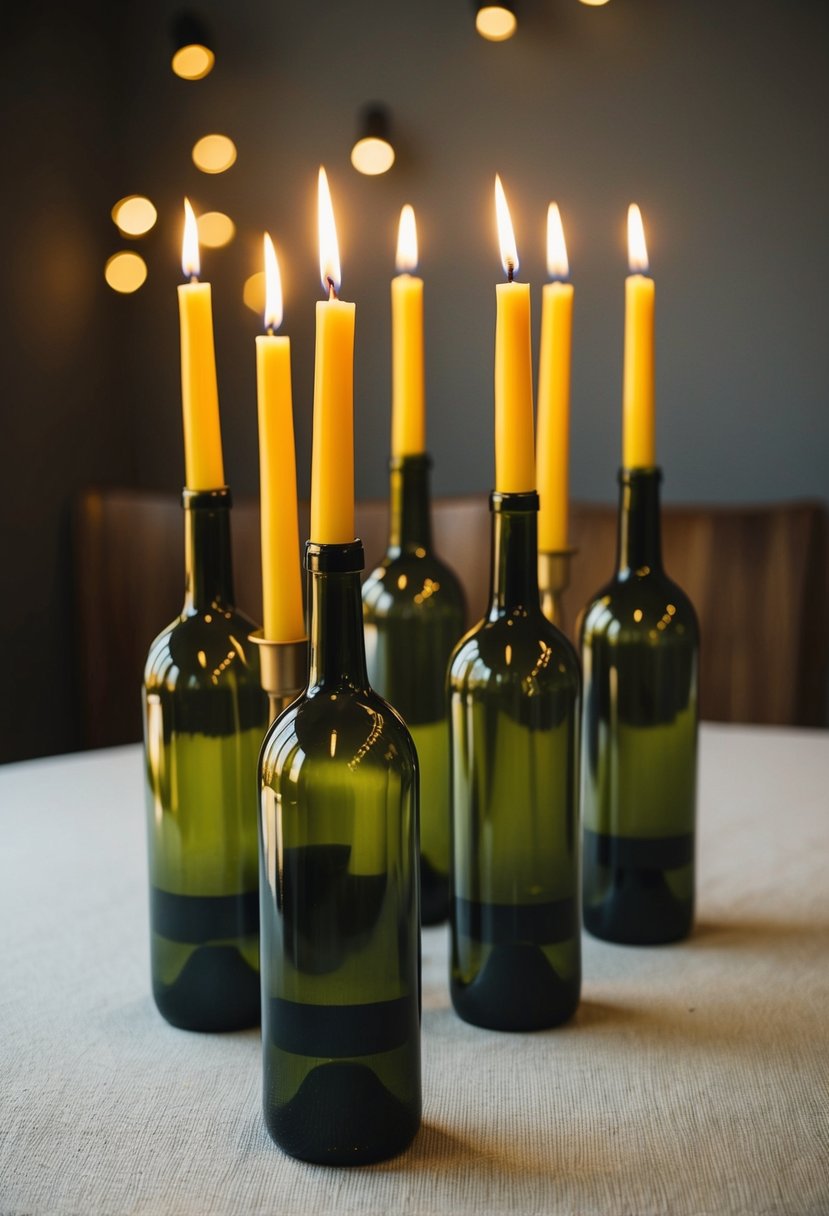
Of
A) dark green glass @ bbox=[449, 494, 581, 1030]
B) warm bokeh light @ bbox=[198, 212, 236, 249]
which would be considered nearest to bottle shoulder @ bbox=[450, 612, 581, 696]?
dark green glass @ bbox=[449, 494, 581, 1030]

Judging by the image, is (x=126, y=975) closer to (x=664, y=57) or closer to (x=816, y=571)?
(x=816, y=571)

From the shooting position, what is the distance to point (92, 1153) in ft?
2.11

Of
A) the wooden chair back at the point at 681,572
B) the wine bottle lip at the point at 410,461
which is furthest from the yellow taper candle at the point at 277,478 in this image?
the wooden chair back at the point at 681,572

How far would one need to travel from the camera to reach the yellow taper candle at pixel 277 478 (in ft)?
2.24

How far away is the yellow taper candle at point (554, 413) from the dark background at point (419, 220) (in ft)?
4.56

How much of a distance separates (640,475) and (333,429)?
13.4 inches

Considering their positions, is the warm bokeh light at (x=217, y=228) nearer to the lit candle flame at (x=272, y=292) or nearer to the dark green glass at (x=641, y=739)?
the dark green glass at (x=641, y=739)

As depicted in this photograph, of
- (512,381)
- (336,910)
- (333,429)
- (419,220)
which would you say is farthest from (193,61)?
(336,910)

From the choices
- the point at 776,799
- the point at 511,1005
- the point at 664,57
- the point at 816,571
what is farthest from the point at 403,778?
the point at 664,57

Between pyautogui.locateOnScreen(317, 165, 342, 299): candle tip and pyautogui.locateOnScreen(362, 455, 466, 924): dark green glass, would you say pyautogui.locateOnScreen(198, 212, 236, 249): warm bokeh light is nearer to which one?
pyautogui.locateOnScreen(362, 455, 466, 924): dark green glass

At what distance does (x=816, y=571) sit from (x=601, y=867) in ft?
3.90

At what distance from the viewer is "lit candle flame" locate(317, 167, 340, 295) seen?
2.04 ft

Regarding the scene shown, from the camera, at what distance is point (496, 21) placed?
2449mm

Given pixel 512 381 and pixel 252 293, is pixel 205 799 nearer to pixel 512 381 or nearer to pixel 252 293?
pixel 512 381
